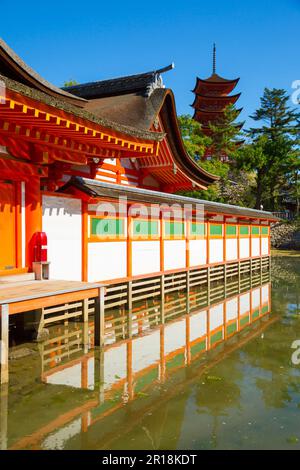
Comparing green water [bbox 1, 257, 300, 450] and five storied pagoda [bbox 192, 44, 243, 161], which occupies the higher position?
five storied pagoda [bbox 192, 44, 243, 161]

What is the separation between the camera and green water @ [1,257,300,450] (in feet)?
14.4

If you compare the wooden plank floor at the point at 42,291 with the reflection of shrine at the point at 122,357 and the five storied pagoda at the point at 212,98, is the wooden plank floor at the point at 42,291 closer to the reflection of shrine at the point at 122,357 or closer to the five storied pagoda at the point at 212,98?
the reflection of shrine at the point at 122,357

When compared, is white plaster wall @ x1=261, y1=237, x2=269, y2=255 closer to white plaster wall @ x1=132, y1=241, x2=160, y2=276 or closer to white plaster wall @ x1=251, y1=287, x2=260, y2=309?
white plaster wall @ x1=251, y1=287, x2=260, y2=309

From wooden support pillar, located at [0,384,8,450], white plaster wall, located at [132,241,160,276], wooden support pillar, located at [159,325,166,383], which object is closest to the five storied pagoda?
white plaster wall, located at [132,241,160,276]

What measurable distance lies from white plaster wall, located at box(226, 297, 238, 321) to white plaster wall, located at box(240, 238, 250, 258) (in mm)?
5664

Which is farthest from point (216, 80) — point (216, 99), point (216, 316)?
point (216, 316)

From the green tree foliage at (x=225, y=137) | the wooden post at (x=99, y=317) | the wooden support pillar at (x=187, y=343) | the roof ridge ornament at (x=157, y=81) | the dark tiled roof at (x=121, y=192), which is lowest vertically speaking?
the wooden support pillar at (x=187, y=343)

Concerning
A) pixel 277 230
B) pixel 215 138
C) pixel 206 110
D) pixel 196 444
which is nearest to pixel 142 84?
pixel 196 444

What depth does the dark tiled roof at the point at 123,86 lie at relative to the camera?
14.8m

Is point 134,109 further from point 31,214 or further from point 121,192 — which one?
point 31,214

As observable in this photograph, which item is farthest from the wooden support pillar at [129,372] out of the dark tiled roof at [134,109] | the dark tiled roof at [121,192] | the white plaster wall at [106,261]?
the dark tiled roof at [134,109]

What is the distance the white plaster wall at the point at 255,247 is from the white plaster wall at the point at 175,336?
11.2 meters

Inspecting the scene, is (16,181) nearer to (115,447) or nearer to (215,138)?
(115,447)

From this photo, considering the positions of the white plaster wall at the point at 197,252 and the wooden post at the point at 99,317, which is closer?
the wooden post at the point at 99,317
